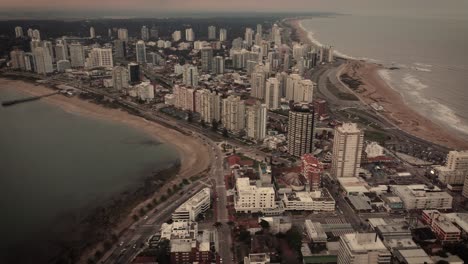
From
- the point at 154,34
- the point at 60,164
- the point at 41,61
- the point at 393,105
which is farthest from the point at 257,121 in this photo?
the point at 154,34

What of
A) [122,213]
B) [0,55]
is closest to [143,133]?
[122,213]

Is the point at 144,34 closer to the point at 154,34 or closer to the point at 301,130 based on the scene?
the point at 154,34

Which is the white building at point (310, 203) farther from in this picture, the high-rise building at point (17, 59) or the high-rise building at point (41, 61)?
the high-rise building at point (17, 59)

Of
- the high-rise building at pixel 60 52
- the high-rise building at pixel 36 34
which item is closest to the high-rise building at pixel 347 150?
the high-rise building at pixel 60 52

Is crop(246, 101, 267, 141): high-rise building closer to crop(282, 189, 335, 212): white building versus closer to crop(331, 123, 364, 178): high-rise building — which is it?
crop(331, 123, 364, 178): high-rise building

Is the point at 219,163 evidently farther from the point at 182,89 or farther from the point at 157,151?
the point at 182,89

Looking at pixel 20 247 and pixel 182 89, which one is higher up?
pixel 182 89

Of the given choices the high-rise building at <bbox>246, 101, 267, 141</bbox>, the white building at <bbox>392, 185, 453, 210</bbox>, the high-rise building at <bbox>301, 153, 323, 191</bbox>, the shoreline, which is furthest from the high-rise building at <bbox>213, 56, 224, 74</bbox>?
the white building at <bbox>392, 185, 453, 210</bbox>
